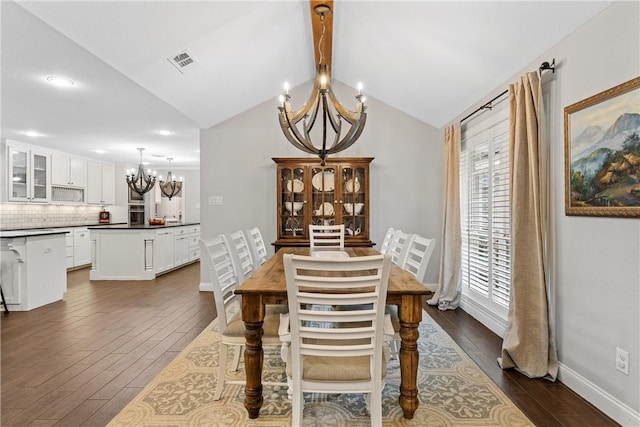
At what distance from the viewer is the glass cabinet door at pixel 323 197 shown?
14.4 ft

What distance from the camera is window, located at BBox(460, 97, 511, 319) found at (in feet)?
10.1

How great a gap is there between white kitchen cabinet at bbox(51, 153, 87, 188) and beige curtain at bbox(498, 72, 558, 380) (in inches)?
293

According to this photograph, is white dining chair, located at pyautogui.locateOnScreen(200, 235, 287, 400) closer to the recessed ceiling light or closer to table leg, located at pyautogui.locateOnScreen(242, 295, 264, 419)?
table leg, located at pyautogui.locateOnScreen(242, 295, 264, 419)

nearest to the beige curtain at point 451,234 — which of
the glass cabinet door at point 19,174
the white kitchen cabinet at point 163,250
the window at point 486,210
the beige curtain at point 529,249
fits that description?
the window at point 486,210

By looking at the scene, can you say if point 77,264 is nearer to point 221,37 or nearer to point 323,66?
point 221,37

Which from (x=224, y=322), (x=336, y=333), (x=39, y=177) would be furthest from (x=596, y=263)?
(x=39, y=177)

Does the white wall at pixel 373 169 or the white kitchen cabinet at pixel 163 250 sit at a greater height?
the white wall at pixel 373 169

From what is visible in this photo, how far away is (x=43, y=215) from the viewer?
618cm

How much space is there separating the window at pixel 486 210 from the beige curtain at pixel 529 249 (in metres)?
0.56

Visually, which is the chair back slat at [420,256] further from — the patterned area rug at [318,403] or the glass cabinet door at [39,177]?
the glass cabinet door at [39,177]

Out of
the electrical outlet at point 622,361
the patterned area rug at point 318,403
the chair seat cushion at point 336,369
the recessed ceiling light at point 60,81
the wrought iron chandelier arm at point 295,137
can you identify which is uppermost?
the recessed ceiling light at point 60,81

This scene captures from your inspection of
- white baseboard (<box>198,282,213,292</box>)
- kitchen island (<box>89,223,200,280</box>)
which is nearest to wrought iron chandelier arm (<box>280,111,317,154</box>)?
white baseboard (<box>198,282,213,292</box>)

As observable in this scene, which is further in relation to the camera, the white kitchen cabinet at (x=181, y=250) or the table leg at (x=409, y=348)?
the white kitchen cabinet at (x=181, y=250)

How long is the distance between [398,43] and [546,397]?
10.1ft
